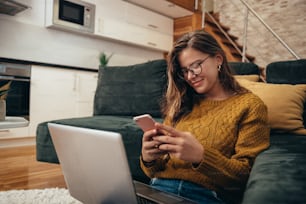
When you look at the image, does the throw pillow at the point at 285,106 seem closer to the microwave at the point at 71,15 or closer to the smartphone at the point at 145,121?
the smartphone at the point at 145,121

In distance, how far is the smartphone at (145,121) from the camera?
2.01ft

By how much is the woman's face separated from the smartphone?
1.11ft

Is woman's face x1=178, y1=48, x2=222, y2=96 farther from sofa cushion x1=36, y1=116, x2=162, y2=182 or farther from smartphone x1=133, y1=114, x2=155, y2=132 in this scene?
sofa cushion x1=36, y1=116, x2=162, y2=182

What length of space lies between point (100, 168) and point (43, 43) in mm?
3393

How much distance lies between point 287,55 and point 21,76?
4.07m

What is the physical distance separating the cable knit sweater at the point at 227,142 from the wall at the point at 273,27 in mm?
4113

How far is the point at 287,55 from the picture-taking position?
4500 mm

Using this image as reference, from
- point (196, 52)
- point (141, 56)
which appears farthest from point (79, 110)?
point (196, 52)

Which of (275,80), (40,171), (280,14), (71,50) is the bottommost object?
(40,171)

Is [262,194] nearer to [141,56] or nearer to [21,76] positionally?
[21,76]

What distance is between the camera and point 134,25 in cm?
444

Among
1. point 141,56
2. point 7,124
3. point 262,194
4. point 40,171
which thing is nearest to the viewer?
point 262,194

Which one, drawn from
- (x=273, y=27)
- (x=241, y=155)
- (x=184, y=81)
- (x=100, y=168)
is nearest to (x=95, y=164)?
(x=100, y=168)

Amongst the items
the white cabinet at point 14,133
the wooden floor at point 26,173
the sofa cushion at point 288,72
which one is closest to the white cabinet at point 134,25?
the white cabinet at point 14,133
